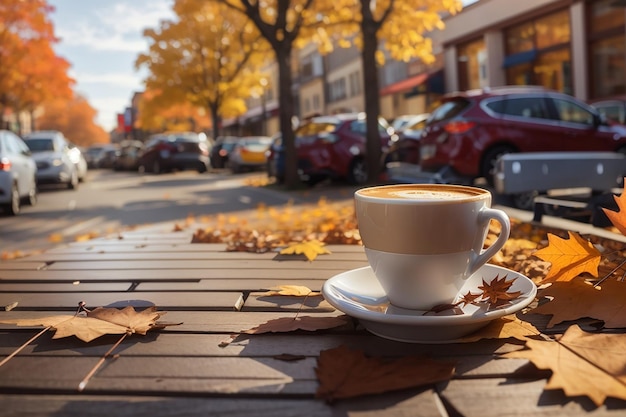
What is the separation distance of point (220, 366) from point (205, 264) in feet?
3.93

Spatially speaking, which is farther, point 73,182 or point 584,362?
point 73,182

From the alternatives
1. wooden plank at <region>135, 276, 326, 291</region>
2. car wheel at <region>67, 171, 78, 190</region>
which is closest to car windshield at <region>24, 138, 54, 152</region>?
car wheel at <region>67, 171, 78, 190</region>

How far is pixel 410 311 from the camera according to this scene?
139cm

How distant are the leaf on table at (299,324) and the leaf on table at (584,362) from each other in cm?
36

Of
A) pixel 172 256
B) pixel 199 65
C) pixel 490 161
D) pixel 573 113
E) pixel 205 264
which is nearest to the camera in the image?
pixel 205 264

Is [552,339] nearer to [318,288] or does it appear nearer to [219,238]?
[318,288]

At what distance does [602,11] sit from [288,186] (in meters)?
12.5

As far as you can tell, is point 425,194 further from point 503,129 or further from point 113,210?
point 113,210

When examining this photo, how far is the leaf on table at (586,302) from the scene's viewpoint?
4.26 feet

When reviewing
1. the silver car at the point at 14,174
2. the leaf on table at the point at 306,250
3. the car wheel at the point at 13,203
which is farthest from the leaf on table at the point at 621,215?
the car wheel at the point at 13,203

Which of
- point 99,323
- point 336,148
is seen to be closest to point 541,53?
point 336,148

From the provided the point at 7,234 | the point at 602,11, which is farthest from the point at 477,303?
the point at 602,11

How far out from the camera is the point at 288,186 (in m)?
14.3

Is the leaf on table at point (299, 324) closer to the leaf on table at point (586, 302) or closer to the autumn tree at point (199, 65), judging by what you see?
the leaf on table at point (586, 302)
